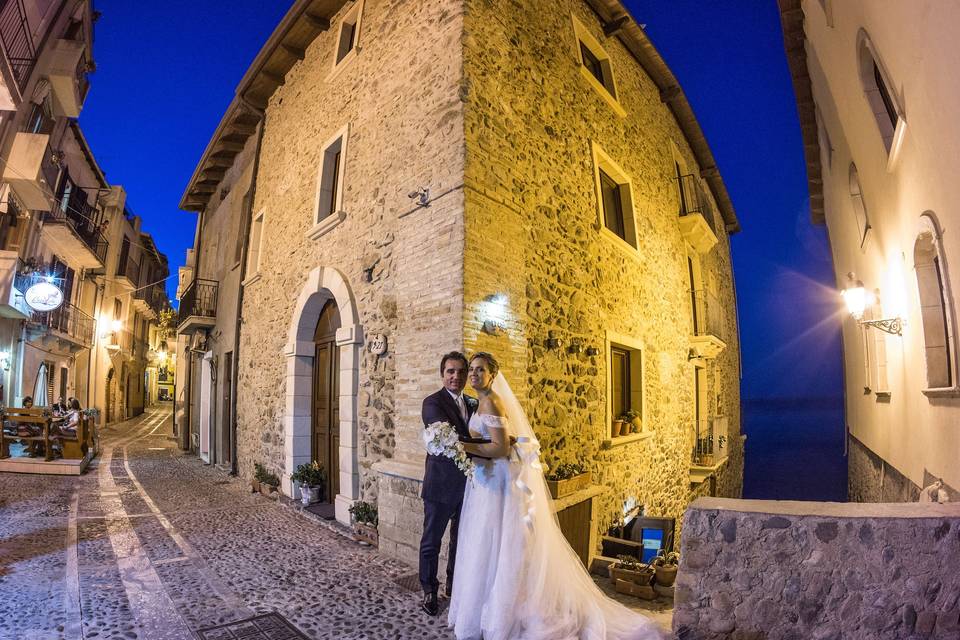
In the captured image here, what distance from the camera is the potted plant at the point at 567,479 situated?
17.5 ft

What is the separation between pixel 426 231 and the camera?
5.44 metres

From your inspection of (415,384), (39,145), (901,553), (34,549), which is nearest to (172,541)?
(34,549)

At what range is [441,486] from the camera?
12.7ft

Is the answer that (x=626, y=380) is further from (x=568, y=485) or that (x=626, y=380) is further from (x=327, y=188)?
(x=327, y=188)

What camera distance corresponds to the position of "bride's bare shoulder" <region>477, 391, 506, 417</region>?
355cm

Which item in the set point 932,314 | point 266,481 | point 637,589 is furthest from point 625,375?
point 266,481

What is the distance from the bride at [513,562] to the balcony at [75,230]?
17.0 metres

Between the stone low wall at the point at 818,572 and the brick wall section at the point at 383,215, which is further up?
the brick wall section at the point at 383,215

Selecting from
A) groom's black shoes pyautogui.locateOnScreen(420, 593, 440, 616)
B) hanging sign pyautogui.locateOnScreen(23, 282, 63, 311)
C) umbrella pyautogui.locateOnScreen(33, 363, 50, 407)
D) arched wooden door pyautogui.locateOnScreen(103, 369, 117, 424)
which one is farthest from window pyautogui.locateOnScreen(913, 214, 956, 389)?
arched wooden door pyautogui.locateOnScreen(103, 369, 117, 424)

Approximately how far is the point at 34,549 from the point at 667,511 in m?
9.51

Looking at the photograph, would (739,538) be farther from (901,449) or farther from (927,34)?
(901,449)

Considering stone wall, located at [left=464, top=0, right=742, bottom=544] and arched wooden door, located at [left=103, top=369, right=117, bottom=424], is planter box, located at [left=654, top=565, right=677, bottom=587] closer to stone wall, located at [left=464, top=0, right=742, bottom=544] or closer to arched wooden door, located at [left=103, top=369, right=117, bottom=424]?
stone wall, located at [left=464, top=0, right=742, bottom=544]

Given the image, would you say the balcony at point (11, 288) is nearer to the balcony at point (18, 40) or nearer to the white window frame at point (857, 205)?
the balcony at point (18, 40)

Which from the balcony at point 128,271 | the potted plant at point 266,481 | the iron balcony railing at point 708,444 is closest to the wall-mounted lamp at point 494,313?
the potted plant at point 266,481
